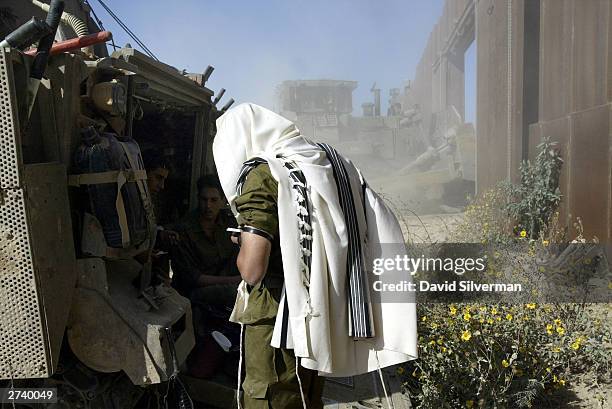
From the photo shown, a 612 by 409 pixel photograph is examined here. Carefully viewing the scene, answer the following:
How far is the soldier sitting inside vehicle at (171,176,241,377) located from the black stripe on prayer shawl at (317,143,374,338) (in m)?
1.58

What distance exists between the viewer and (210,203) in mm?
4410

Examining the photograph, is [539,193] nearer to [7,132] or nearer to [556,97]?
[556,97]

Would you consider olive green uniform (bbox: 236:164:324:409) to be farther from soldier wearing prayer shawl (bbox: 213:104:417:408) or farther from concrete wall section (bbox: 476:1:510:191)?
concrete wall section (bbox: 476:1:510:191)

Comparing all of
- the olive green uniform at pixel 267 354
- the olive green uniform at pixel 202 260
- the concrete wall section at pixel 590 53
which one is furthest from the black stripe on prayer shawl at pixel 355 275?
the concrete wall section at pixel 590 53

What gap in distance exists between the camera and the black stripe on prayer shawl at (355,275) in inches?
91.8

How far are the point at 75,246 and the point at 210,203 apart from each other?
66.1 inches

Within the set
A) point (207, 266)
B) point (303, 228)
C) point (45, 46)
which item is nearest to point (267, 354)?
A: point (303, 228)

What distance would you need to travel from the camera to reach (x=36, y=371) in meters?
2.52

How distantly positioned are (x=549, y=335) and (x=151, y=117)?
390 centimetres

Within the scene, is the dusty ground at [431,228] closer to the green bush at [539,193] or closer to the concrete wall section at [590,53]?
the green bush at [539,193]

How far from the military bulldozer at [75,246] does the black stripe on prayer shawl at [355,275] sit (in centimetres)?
101

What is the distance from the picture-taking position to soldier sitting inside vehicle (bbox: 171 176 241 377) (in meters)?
3.96

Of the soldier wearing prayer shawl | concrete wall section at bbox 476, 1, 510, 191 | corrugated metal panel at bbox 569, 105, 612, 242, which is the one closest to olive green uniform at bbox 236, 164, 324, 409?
the soldier wearing prayer shawl

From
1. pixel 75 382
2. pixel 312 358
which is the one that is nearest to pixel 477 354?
pixel 312 358
